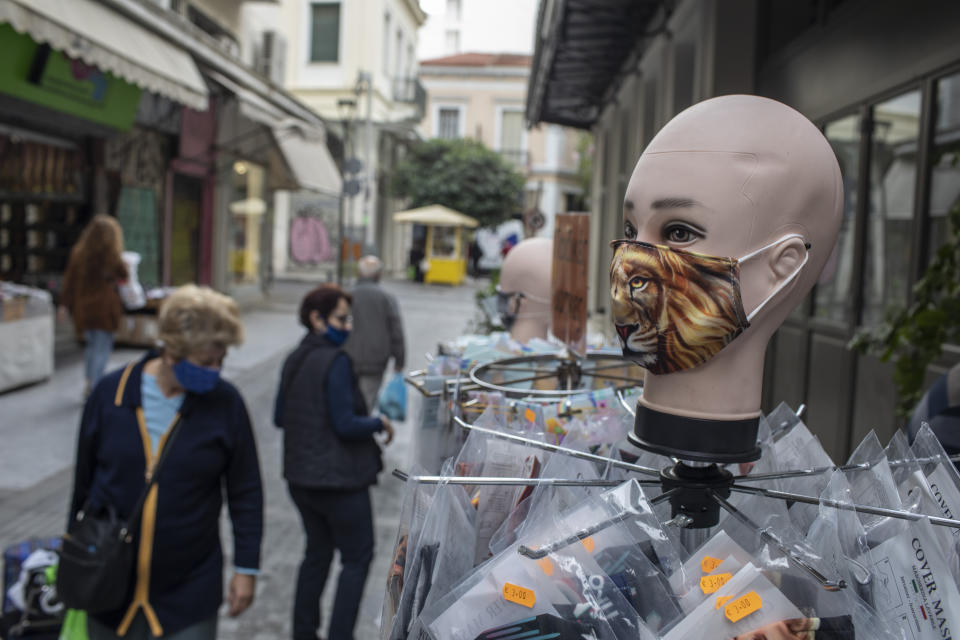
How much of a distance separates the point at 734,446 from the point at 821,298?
13.5 feet

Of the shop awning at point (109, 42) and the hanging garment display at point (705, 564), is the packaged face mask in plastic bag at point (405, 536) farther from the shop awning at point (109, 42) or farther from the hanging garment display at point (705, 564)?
the shop awning at point (109, 42)

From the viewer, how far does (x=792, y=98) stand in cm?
479

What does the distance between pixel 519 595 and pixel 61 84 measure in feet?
30.7

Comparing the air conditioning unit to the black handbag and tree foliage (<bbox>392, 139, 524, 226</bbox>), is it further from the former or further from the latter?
the black handbag

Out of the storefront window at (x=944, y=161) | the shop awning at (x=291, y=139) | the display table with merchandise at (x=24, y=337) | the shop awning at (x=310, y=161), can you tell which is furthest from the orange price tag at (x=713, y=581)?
the shop awning at (x=310, y=161)

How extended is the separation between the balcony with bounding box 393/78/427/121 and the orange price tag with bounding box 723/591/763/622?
31.8m

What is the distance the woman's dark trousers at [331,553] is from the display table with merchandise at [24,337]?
527cm

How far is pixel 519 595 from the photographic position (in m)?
1.03

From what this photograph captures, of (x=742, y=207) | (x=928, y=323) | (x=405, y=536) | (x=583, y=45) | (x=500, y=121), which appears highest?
(x=500, y=121)

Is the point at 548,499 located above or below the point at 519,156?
below

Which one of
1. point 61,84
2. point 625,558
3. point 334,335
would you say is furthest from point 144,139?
point 625,558

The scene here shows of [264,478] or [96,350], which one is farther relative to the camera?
[96,350]

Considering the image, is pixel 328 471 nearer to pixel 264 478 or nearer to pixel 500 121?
pixel 264 478

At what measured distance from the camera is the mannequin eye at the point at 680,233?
3.87 ft
